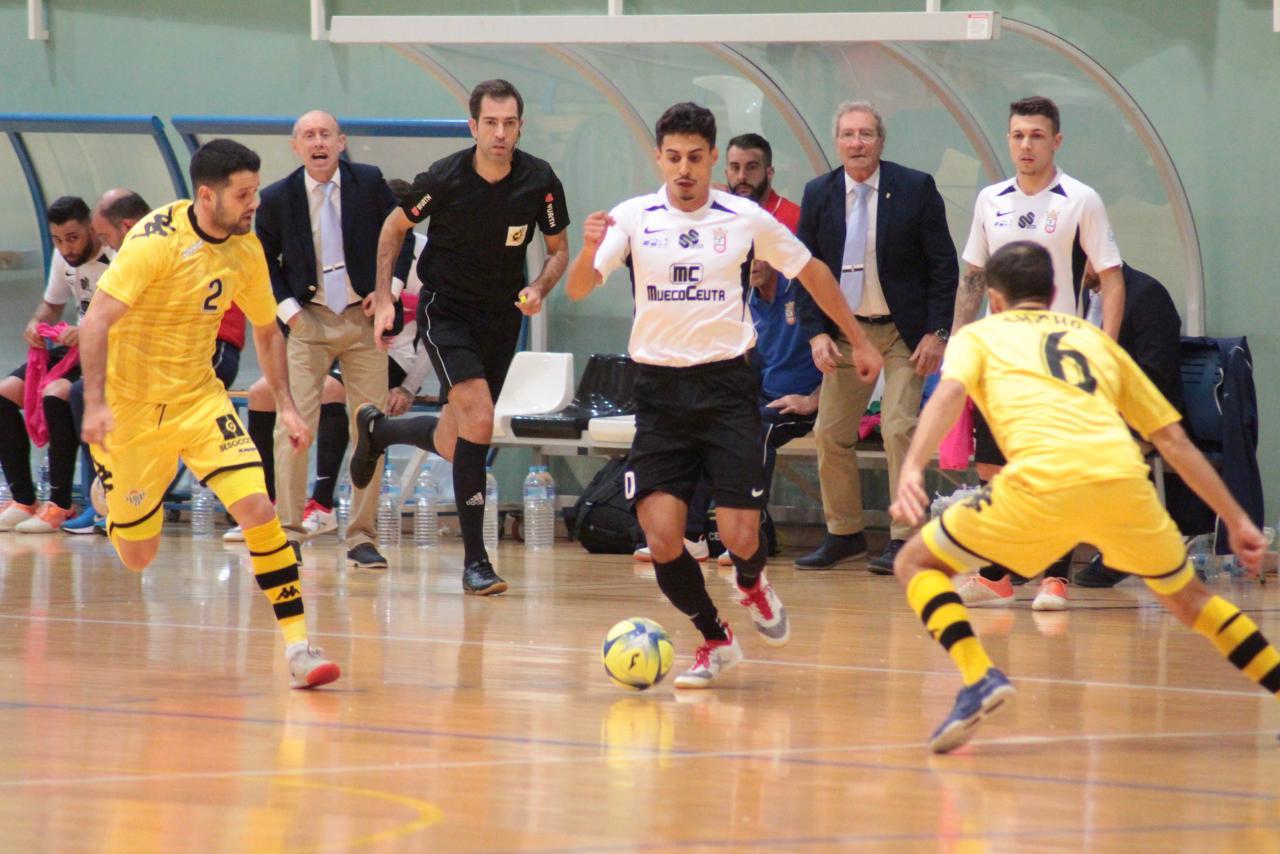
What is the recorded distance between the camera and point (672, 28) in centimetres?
979

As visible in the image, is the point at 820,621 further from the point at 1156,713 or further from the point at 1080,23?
the point at 1080,23

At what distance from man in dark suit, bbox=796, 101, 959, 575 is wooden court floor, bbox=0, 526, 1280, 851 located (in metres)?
1.69

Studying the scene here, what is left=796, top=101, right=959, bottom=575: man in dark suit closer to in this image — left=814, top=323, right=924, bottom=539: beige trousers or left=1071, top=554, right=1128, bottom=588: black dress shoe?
left=814, top=323, right=924, bottom=539: beige trousers

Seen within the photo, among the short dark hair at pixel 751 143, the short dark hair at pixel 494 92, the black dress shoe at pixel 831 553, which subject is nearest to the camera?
the short dark hair at pixel 494 92

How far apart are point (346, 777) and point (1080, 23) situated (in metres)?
8.17

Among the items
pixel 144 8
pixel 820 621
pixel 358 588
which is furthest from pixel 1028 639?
pixel 144 8

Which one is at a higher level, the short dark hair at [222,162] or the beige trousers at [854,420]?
the short dark hair at [222,162]

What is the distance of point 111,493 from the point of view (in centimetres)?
643

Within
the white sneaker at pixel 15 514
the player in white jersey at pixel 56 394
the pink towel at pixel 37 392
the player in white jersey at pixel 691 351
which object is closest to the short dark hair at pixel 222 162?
the player in white jersey at pixel 691 351

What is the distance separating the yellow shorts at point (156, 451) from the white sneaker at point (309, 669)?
617 mm

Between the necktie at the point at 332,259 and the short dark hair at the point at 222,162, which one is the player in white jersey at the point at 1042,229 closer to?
the necktie at the point at 332,259

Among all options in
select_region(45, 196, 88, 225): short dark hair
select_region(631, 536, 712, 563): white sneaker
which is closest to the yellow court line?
select_region(631, 536, 712, 563): white sneaker

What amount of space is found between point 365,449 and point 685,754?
516cm

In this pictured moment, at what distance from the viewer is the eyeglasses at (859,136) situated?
9562 mm
